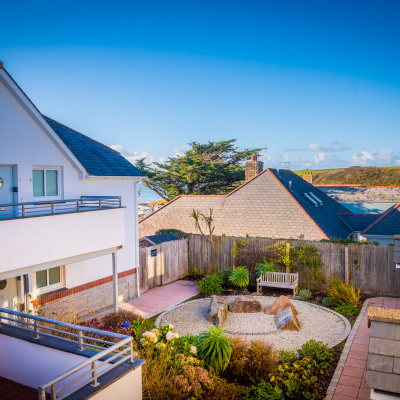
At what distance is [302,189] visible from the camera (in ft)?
85.0

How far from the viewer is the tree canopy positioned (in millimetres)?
40750

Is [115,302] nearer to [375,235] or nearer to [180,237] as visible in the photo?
[180,237]

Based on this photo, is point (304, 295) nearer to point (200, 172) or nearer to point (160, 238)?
point (160, 238)

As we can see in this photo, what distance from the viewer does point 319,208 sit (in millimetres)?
24406

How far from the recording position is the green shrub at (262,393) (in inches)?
280

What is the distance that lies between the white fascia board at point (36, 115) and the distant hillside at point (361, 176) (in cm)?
7841

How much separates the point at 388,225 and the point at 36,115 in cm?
1783

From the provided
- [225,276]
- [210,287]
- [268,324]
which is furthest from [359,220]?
[268,324]

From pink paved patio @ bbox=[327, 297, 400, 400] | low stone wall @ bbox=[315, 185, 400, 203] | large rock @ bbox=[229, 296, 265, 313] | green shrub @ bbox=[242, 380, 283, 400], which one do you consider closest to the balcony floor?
green shrub @ bbox=[242, 380, 283, 400]

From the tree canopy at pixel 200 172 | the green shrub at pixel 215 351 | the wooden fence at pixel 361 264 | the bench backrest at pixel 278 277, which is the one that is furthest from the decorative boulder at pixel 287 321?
the tree canopy at pixel 200 172

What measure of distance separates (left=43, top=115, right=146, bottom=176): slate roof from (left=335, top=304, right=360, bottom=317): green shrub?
870cm

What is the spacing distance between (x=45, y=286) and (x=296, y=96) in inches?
1033

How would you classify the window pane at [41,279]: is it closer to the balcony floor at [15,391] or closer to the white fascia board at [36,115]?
the white fascia board at [36,115]

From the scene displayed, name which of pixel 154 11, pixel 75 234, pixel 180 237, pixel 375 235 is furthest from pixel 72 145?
pixel 375 235
